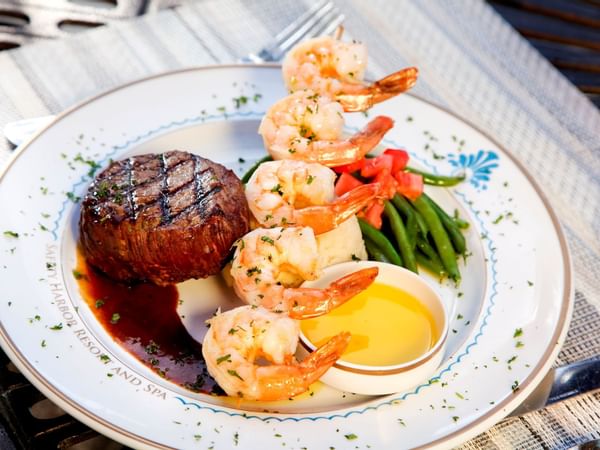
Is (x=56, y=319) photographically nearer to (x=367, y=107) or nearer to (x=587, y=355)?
(x=367, y=107)

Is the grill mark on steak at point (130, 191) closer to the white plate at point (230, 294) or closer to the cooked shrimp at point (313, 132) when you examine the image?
the white plate at point (230, 294)

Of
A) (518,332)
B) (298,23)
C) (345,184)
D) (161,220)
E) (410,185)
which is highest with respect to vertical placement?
(298,23)

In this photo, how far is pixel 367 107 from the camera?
4.86 meters

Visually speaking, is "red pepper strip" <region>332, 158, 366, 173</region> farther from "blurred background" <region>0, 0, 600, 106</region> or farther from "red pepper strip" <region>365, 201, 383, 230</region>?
"blurred background" <region>0, 0, 600, 106</region>

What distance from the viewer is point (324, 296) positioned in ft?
12.4

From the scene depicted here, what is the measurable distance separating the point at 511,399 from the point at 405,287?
2.98ft

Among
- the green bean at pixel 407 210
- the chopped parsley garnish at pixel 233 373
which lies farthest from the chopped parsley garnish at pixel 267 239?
the green bean at pixel 407 210

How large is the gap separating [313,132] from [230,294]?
1.13m

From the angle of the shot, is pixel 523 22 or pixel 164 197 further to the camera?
pixel 523 22

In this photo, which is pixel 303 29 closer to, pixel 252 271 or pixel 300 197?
pixel 300 197

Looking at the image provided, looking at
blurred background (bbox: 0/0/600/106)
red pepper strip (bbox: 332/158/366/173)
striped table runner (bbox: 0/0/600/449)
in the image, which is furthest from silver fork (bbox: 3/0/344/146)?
red pepper strip (bbox: 332/158/366/173)

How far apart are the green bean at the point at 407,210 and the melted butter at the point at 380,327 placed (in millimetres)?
654

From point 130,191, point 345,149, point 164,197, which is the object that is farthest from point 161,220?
point 345,149

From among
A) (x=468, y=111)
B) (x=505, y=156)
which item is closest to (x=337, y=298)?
(x=505, y=156)
